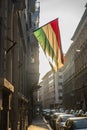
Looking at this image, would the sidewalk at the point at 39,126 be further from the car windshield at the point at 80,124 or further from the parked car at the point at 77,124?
the car windshield at the point at 80,124

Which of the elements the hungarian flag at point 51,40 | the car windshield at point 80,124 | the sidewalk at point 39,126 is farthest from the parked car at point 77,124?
the sidewalk at point 39,126

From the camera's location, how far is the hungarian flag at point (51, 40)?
1997cm

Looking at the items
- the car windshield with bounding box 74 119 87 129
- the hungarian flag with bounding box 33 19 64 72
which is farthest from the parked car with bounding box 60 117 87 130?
the hungarian flag with bounding box 33 19 64 72

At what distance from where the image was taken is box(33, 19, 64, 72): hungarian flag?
65.5 feet

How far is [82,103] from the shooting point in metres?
85.0

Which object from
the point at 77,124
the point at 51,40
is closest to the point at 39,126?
the point at 77,124

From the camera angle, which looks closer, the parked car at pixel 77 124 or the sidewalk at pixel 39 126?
the parked car at pixel 77 124

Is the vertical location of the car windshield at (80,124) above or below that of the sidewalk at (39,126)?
below

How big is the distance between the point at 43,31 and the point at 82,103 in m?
66.0

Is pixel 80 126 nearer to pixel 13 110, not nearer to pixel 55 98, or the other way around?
pixel 13 110

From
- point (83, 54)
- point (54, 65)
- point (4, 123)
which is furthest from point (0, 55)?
point (83, 54)

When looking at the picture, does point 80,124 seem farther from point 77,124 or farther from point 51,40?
point 51,40

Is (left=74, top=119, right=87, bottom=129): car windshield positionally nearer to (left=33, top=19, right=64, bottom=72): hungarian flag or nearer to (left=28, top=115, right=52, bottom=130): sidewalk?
(left=33, top=19, right=64, bottom=72): hungarian flag

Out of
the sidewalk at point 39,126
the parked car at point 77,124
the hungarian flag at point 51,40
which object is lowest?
the parked car at point 77,124
